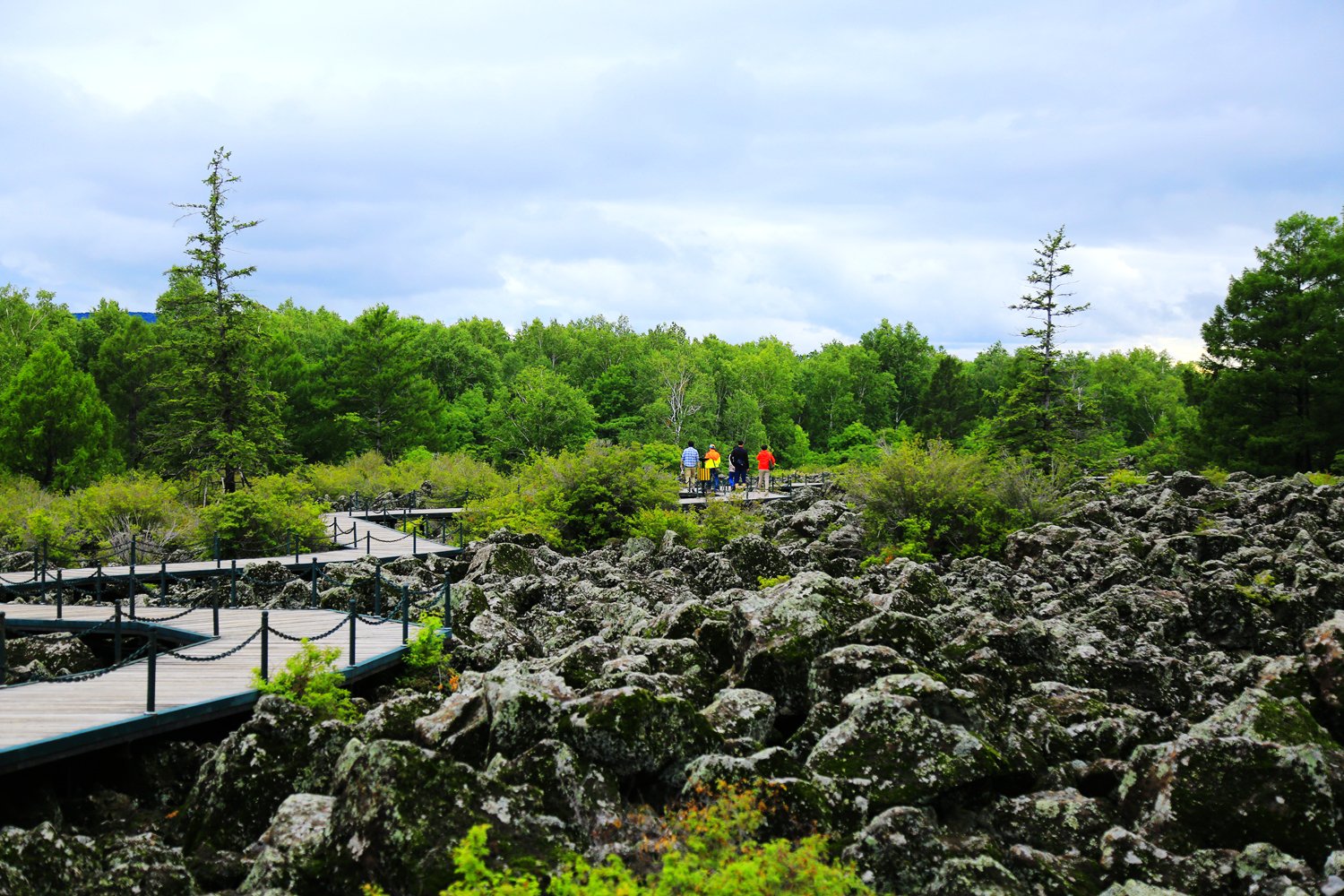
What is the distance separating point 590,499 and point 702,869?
2248 centimetres

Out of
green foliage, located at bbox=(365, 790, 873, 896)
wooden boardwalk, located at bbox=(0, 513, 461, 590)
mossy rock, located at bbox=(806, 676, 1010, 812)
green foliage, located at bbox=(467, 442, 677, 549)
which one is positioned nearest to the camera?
green foliage, located at bbox=(365, 790, 873, 896)

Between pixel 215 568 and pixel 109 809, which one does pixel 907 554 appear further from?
pixel 109 809

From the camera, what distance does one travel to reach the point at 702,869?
6883 mm

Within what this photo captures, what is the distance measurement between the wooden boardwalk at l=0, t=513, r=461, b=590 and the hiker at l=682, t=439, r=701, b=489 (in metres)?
12.1

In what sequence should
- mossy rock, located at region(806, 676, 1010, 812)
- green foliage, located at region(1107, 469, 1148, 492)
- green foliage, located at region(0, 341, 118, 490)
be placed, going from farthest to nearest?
1. green foliage, located at region(0, 341, 118, 490)
2. green foliage, located at region(1107, 469, 1148, 492)
3. mossy rock, located at region(806, 676, 1010, 812)

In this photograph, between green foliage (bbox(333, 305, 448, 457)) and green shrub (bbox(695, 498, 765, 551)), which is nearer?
green shrub (bbox(695, 498, 765, 551))

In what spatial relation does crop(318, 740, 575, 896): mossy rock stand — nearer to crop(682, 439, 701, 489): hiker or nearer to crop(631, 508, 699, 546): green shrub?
crop(631, 508, 699, 546): green shrub

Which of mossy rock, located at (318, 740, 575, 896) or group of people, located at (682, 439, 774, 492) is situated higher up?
group of people, located at (682, 439, 774, 492)

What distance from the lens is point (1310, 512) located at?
23.6 meters

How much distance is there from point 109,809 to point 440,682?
4519 mm

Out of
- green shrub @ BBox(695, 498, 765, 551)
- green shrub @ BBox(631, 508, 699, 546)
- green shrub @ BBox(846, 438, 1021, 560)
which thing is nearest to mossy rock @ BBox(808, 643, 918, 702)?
green shrub @ BBox(846, 438, 1021, 560)

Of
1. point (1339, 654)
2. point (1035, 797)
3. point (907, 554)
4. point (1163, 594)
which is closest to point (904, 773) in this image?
point (1035, 797)

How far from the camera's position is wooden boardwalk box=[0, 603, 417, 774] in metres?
10.1

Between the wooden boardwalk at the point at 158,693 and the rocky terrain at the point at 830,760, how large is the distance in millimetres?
482
